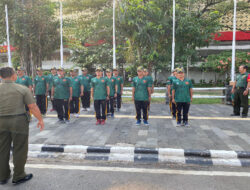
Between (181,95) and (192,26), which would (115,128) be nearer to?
(181,95)

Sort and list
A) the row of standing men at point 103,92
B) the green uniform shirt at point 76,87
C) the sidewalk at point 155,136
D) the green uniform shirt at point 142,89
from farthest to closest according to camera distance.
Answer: the green uniform shirt at point 76,87 < the green uniform shirt at point 142,89 < the row of standing men at point 103,92 < the sidewalk at point 155,136

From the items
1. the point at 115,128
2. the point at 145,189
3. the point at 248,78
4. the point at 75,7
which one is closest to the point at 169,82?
the point at 248,78

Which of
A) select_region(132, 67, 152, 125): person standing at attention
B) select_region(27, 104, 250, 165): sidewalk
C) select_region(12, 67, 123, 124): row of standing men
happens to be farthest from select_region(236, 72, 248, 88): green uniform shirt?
select_region(12, 67, 123, 124): row of standing men

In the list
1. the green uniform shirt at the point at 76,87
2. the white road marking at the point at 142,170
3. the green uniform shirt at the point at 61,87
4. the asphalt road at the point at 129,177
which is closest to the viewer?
the asphalt road at the point at 129,177

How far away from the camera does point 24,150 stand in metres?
3.50

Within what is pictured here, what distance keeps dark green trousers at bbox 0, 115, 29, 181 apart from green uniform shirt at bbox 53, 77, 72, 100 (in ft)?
12.4

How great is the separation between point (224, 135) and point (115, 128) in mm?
2856

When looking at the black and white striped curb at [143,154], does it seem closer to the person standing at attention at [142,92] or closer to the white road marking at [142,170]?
the white road marking at [142,170]

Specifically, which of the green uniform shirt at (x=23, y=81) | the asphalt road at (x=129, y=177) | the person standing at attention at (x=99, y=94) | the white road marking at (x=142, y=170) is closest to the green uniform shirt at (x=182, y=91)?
the person standing at attention at (x=99, y=94)

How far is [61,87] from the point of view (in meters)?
7.25

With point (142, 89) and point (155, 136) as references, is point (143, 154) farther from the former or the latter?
point (142, 89)

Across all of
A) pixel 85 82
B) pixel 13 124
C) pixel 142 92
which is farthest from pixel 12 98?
pixel 85 82

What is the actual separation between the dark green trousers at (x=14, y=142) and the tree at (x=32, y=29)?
12.8 metres

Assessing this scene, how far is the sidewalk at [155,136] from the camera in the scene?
4.55 m
